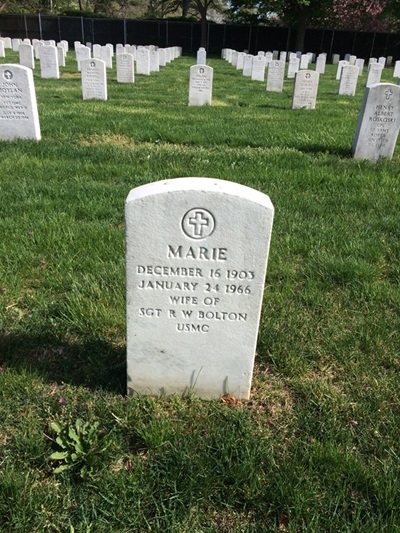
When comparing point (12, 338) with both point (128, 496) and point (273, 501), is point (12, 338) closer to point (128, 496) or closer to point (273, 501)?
point (128, 496)

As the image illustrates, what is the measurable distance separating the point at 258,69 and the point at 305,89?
28.6 feet

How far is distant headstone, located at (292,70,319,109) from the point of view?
1094cm

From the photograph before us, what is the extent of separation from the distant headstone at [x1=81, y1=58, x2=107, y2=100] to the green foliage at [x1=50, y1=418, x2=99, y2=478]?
1005 centimetres

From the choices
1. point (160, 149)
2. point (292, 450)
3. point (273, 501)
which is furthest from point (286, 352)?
point (160, 149)

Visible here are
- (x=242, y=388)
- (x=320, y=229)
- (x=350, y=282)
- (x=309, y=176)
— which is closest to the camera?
(x=242, y=388)

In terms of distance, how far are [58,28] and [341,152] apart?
3835 cm

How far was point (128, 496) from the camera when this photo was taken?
6.49 ft

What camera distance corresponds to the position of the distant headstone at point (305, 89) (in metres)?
10.9

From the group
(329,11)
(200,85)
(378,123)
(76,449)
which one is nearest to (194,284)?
(76,449)

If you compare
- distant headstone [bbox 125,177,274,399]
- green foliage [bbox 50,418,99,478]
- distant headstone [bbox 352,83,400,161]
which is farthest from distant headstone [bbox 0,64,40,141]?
green foliage [bbox 50,418,99,478]

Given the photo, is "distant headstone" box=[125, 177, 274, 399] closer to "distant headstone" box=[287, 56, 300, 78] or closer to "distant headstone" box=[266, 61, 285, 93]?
"distant headstone" box=[266, 61, 285, 93]

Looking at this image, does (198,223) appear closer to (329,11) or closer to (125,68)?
(125,68)

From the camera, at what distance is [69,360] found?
8.98ft

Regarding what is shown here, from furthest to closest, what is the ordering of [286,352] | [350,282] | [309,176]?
[309,176]
[350,282]
[286,352]
